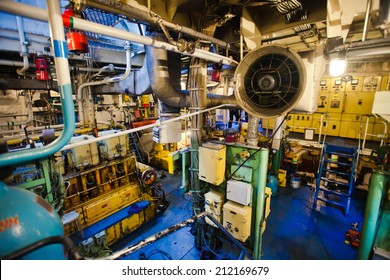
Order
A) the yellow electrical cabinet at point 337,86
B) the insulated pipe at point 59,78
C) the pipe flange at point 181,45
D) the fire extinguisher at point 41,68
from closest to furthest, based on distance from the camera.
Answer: the insulated pipe at point 59,78 < the pipe flange at point 181,45 < the fire extinguisher at point 41,68 < the yellow electrical cabinet at point 337,86

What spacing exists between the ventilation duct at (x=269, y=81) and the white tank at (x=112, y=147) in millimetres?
3440

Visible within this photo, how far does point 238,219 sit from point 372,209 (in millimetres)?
2074

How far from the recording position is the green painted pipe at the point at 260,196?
10.2ft

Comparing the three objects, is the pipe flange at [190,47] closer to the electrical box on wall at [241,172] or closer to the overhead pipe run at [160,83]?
the overhead pipe run at [160,83]

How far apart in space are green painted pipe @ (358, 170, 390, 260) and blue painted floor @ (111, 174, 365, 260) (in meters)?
1.39

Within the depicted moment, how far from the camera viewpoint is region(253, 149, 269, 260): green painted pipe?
3.11 m

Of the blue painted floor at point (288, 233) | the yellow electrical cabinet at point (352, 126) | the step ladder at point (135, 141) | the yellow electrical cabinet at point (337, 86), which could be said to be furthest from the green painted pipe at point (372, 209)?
the step ladder at point (135, 141)

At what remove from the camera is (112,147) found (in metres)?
4.72

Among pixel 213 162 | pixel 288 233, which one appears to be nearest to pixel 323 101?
pixel 288 233

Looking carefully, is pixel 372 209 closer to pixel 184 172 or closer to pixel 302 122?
pixel 184 172

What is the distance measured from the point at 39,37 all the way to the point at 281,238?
24.1ft

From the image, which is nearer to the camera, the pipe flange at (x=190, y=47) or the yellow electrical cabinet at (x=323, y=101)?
the pipe flange at (x=190, y=47)

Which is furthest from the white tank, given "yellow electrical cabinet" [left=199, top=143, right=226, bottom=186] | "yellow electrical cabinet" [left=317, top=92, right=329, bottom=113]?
"yellow electrical cabinet" [left=317, top=92, right=329, bottom=113]
